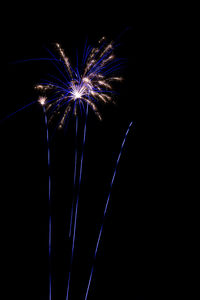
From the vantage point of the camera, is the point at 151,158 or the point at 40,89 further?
the point at 151,158

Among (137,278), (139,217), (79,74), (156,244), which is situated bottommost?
(137,278)

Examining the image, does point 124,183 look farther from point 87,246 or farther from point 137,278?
point 137,278

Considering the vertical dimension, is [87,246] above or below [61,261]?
above

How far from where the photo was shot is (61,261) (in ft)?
16.5

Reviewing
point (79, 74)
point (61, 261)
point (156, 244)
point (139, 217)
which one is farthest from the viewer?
point (139, 217)

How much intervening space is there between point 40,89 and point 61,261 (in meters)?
4.42

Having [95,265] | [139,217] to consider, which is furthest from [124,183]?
[95,265]

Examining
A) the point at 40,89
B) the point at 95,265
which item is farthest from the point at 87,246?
the point at 40,89

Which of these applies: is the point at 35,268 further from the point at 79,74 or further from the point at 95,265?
the point at 79,74

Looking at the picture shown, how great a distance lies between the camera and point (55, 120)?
15.4 ft

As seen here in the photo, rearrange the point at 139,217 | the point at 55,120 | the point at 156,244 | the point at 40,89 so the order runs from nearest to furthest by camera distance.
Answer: the point at 40,89 < the point at 55,120 < the point at 156,244 < the point at 139,217

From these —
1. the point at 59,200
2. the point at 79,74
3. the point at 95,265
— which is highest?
the point at 79,74

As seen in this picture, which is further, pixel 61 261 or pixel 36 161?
pixel 36 161

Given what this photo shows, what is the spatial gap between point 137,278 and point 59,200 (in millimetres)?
3095
